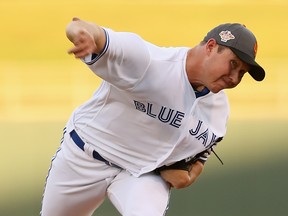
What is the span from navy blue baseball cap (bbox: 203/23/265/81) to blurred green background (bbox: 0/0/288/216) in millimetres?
1390

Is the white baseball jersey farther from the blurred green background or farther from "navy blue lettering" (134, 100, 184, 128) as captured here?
the blurred green background

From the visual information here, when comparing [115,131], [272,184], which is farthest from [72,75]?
[115,131]

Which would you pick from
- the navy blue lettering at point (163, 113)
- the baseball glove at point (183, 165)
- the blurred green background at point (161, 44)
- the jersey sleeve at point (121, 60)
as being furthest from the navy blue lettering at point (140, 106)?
the blurred green background at point (161, 44)

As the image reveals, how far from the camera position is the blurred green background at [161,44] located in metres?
3.78

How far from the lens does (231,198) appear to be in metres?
3.83

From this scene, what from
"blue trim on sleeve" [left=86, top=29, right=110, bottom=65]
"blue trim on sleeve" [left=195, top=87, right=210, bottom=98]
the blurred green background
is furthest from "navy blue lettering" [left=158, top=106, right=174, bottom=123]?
the blurred green background

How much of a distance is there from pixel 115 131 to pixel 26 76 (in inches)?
54.6

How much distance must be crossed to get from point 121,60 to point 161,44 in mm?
1804

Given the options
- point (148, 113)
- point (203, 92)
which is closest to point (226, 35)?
point (203, 92)

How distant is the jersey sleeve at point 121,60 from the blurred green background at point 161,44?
1.50m

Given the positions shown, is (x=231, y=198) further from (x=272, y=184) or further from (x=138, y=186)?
(x=138, y=186)

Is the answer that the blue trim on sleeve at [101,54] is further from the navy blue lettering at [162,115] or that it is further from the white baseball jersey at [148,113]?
the navy blue lettering at [162,115]

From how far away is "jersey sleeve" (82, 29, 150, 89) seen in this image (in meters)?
2.21

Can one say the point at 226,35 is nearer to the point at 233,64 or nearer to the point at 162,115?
the point at 233,64
